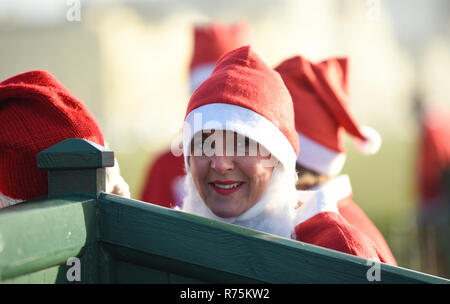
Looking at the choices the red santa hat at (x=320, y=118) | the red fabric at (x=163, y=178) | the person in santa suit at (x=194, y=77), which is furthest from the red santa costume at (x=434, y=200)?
the red fabric at (x=163, y=178)

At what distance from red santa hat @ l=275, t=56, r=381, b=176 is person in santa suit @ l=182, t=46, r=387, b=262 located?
0.90 metres

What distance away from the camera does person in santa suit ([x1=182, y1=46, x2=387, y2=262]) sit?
2215 mm

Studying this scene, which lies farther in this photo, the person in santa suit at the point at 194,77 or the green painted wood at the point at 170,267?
the person in santa suit at the point at 194,77

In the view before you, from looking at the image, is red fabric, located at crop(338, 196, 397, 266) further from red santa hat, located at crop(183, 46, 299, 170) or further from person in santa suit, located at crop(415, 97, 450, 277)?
person in santa suit, located at crop(415, 97, 450, 277)

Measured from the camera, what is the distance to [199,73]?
4.91 m

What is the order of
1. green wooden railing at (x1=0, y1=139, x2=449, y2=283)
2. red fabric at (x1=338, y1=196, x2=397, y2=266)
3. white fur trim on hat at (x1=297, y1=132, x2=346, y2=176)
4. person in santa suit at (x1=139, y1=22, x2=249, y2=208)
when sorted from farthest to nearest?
person in santa suit at (x1=139, y1=22, x2=249, y2=208) → white fur trim on hat at (x1=297, y1=132, x2=346, y2=176) → red fabric at (x1=338, y1=196, x2=397, y2=266) → green wooden railing at (x1=0, y1=139, x2=449, y2=283)

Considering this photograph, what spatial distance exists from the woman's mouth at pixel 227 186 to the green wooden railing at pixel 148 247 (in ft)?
2.45

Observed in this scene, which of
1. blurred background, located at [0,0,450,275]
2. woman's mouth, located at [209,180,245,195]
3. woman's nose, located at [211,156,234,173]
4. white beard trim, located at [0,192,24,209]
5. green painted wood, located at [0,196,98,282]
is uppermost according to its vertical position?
blurred background, located at [0,0,450,275]

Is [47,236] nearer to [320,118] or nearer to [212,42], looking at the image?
[320,118]

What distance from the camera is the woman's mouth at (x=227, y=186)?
2246 mm

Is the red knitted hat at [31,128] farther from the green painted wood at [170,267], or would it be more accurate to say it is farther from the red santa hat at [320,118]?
the red santa hat at [320,118]

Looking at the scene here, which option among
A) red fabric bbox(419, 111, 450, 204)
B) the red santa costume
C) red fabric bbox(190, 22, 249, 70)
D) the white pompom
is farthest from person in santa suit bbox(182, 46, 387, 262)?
red fabric bbox(419, 111, 450, 204)

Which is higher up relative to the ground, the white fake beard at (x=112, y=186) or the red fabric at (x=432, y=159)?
the red fabric at (x=432, y=159)

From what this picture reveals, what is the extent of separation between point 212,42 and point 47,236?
390 centimetres
